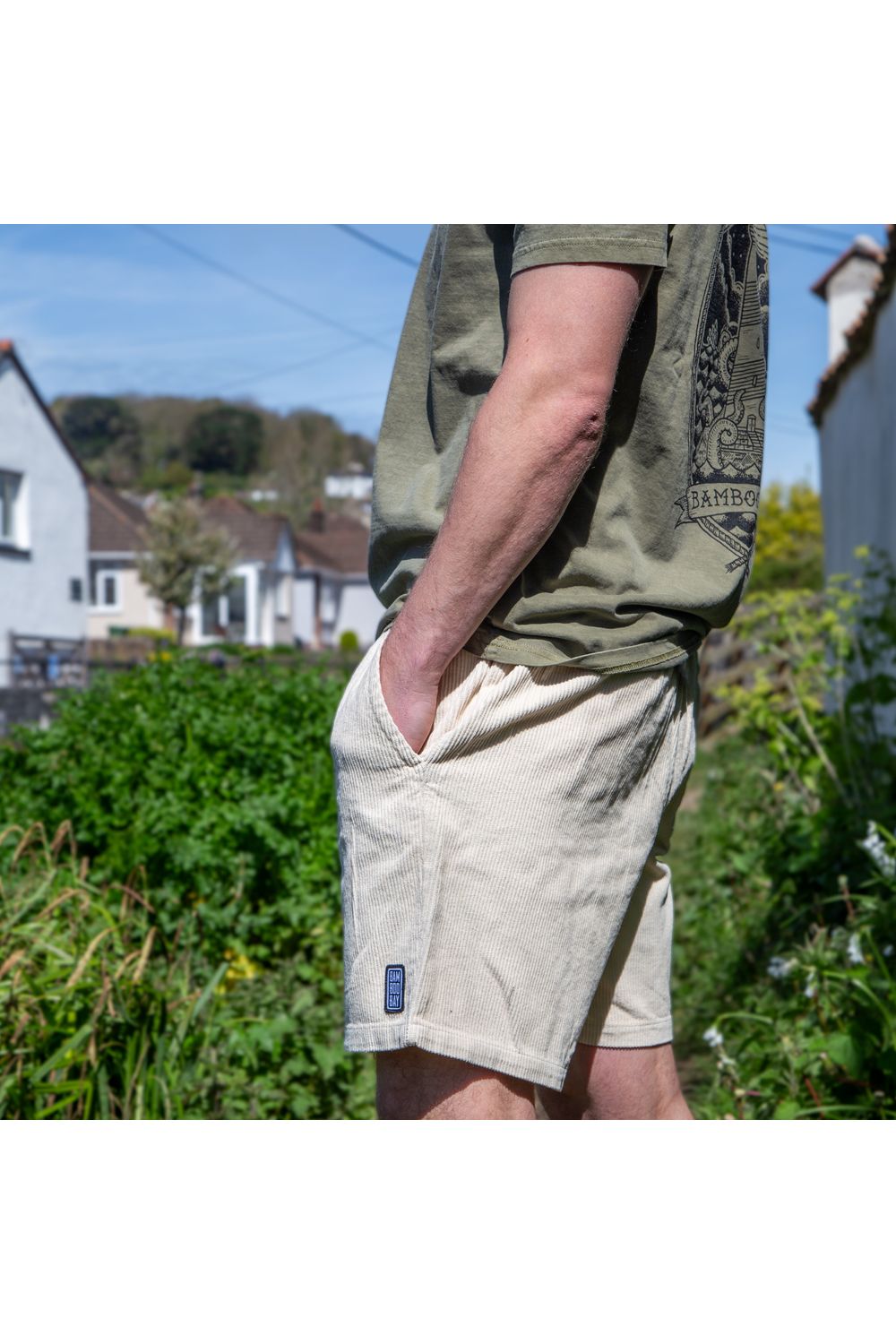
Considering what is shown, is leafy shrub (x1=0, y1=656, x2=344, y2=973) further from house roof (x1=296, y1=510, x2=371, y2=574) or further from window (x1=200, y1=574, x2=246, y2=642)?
house roof (x1=296, y1=510, x2=371, y2=574)

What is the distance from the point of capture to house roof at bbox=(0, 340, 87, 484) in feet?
64.3

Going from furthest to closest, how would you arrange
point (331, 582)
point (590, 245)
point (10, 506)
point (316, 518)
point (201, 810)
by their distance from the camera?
point (316, 518), point (331, 582), point (10, 506), point (201, 810), point (590, 245)

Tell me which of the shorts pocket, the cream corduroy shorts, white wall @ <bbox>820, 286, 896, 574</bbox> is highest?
white wall @ <bbox>820, 286, 896, 574</bbox>

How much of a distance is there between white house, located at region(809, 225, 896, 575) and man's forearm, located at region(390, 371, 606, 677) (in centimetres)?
399

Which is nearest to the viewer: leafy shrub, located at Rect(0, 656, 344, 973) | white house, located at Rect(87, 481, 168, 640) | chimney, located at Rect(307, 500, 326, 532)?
leafy shrub, located at Rect(0, 656, 344, 973)

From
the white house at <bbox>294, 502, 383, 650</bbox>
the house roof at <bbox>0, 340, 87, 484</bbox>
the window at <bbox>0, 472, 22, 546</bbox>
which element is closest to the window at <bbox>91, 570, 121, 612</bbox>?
the white house at <bbox>294, 502, 383, 650</bbox>

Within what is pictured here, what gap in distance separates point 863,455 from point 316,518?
50.2 metres

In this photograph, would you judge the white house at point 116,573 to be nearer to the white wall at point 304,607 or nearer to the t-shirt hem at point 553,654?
the white wall at point 304,607

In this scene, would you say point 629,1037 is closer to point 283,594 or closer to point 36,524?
point 36,524

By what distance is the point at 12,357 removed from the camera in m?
20.1

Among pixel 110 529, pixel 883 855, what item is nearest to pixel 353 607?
pixel 110 529

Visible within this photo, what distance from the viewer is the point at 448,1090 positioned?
4.55 ft

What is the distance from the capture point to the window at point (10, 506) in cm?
2141

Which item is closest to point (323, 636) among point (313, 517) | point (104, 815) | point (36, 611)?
point (313, 517)
